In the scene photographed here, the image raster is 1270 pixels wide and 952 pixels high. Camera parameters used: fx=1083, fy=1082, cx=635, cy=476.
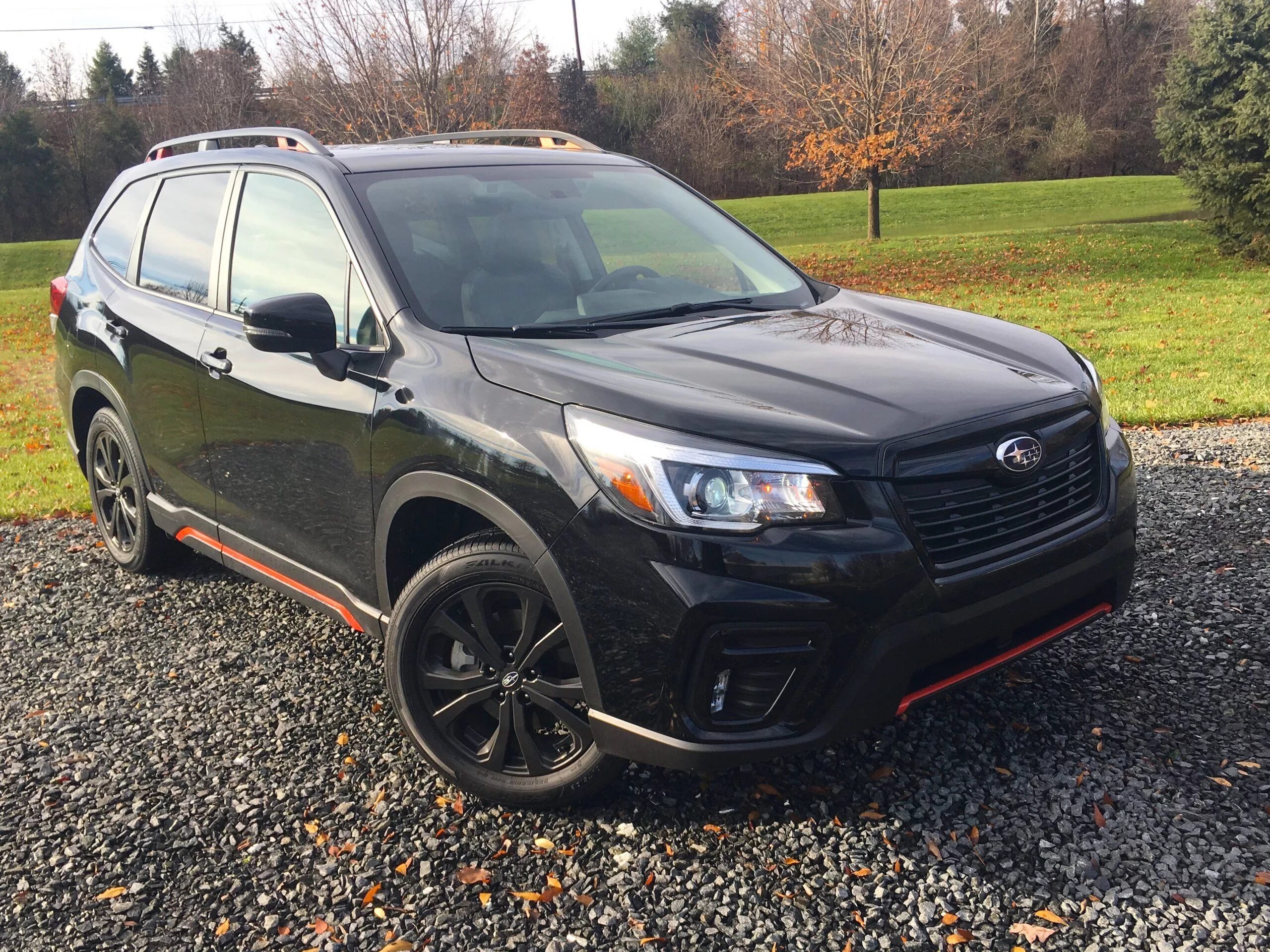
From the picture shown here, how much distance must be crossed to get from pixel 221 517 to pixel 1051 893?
10.5 ft

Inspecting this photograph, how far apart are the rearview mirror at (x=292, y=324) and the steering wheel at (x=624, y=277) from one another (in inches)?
36.2

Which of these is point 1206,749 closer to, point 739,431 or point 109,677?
point 739,431

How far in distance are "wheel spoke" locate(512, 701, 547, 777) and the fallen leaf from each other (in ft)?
4.27

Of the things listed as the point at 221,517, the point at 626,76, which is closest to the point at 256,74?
the point at 626,76

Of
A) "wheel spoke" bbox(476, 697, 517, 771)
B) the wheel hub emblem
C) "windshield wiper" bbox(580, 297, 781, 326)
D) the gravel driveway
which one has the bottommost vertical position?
the gravel driveway

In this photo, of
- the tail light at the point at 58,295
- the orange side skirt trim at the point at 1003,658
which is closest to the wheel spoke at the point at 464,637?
the orange side skirt trim at the point at 1003,658

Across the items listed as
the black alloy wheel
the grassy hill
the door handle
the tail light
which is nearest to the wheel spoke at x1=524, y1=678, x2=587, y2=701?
the door handle

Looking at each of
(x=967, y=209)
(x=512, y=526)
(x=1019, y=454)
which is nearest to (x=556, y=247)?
(x=512, y=526)

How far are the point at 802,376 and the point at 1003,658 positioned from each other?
95 centimetres

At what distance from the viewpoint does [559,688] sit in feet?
9.71

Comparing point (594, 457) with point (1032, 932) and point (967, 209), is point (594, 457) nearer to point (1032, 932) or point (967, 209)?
point (1032, 932)

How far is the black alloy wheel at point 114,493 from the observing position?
5.16m

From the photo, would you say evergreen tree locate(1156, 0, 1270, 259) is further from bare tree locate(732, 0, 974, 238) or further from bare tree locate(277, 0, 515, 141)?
bare tree locate(277, 0, 515, 141)

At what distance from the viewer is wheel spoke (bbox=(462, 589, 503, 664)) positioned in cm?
309
